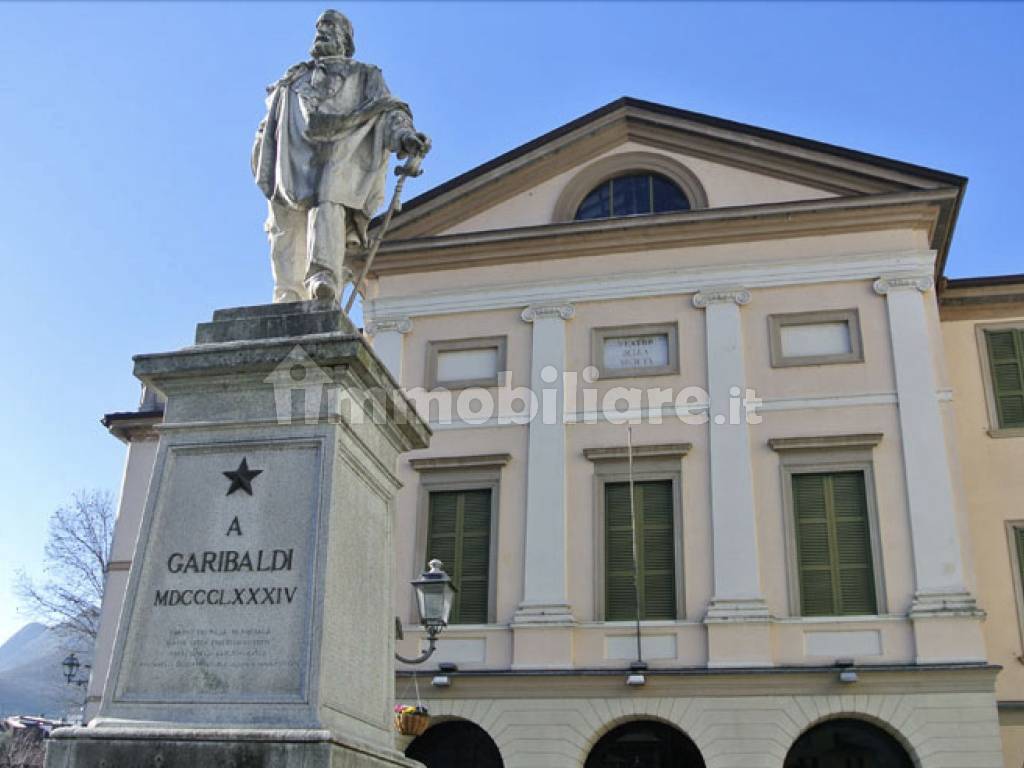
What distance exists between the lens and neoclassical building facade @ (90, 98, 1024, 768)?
15133 millimetres

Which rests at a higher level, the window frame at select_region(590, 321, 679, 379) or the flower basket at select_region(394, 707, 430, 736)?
the window frame at select_region(590, 321, 679, 379)

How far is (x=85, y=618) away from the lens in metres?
28.4

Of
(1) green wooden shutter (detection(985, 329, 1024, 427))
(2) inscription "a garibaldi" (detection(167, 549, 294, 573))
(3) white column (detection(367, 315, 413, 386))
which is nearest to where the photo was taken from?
(2) inscription "a garibaldi" (detection(167, 549, 294, 573))

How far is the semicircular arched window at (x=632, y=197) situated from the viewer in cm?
1878

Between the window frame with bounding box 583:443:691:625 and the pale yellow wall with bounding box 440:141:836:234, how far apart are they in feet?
14.6

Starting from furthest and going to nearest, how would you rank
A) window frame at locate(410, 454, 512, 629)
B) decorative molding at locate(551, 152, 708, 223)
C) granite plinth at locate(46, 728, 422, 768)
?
decorative molding at locate(551, 152, 708, 223) → window frame at locate(410, 454, 512, 629) → granite plinth at locate(46, 728, 422, 768)

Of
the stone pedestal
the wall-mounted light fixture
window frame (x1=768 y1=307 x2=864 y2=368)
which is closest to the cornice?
window frame (x1=768 y1=307 x2=864 y2=368)

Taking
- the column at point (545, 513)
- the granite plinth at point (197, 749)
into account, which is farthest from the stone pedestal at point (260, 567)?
the column at point (545, 513)

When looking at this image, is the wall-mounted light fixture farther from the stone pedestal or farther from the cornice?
the stone pedestal

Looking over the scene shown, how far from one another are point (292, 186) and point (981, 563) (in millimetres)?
13766

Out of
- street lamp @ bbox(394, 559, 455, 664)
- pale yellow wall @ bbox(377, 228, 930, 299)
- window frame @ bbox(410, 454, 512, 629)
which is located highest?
pale yellow wall @ bbox(377, 228, 930, 299)

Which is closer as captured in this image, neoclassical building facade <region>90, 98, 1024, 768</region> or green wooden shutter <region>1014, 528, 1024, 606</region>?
neoclassical building facade <region>90, 98, 1024, 768</region>

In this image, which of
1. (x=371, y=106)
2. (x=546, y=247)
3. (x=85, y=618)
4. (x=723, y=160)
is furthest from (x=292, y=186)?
(x=85, y=618)

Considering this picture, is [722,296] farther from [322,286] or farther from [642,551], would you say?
[322,286]
